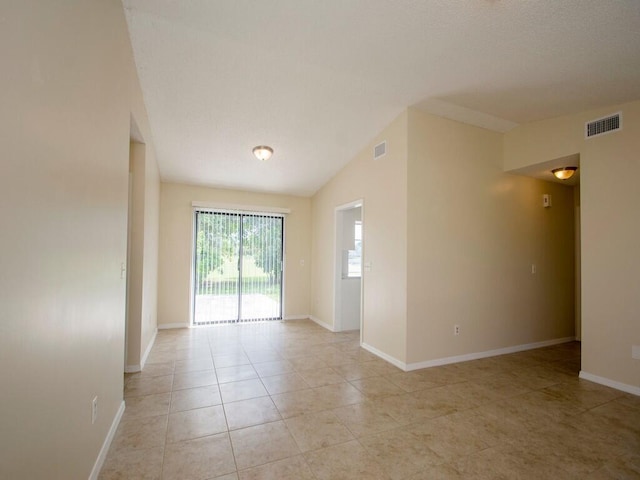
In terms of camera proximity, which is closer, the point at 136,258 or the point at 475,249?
the point at 136,258

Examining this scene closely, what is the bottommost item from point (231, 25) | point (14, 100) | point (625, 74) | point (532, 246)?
point (532, 246)

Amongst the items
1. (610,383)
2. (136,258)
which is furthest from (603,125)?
(136,258)

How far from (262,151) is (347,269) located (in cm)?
255

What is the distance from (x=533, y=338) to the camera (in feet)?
14.8

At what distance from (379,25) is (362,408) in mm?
3250

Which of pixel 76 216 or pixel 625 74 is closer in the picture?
pixel 76 216

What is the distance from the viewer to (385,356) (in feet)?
12.8

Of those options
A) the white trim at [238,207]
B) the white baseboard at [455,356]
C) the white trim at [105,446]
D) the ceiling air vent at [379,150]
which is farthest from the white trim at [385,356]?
the white trim at [238,207]

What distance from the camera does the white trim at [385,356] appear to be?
11.8 feet

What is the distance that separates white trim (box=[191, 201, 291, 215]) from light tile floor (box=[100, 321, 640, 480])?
2723 mm

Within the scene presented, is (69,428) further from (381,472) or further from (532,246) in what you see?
(532,246)

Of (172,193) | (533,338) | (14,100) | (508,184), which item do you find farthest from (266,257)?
(14,100)

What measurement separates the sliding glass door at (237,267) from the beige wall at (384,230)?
183cm

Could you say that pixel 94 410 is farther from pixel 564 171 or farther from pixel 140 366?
pixel 564 171
